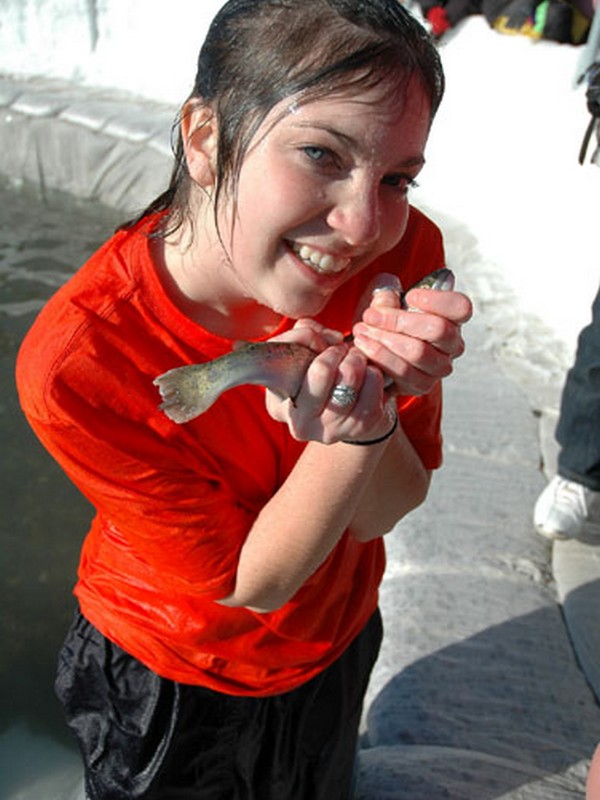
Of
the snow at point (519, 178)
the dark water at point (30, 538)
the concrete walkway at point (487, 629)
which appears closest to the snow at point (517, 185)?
the snow at point (519, 178)

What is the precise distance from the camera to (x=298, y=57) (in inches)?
39.8

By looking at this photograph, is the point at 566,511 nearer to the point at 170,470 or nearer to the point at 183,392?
the point at 170,470

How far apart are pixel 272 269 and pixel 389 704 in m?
1.37

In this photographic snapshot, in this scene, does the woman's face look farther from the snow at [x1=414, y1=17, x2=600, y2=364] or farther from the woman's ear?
the snow at [x1=414, y1=17, x2=600, y2=364]

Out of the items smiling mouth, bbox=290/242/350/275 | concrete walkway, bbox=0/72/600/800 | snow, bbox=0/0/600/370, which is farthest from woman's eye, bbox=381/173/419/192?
snow, bbox=0/0/600/370

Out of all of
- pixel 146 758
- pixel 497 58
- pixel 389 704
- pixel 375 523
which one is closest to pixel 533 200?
pixel 497 58

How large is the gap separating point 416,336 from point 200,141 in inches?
15.7

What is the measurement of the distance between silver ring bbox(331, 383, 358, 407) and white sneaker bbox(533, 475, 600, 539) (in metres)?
1.77

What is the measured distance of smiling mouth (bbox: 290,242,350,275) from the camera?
1.07 meters

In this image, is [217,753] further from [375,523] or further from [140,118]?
[140,118]

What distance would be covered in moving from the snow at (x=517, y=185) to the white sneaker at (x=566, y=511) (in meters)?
1.08

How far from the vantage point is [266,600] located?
1.28m

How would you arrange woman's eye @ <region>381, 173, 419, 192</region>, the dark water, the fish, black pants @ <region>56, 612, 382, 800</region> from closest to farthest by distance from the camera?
the fish
woman's eye @ <region>381, 173, 419, 192</region>
black pants @ <region>56, 612, 382, 800</region>
the dark water

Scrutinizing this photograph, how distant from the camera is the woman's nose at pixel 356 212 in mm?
1037
